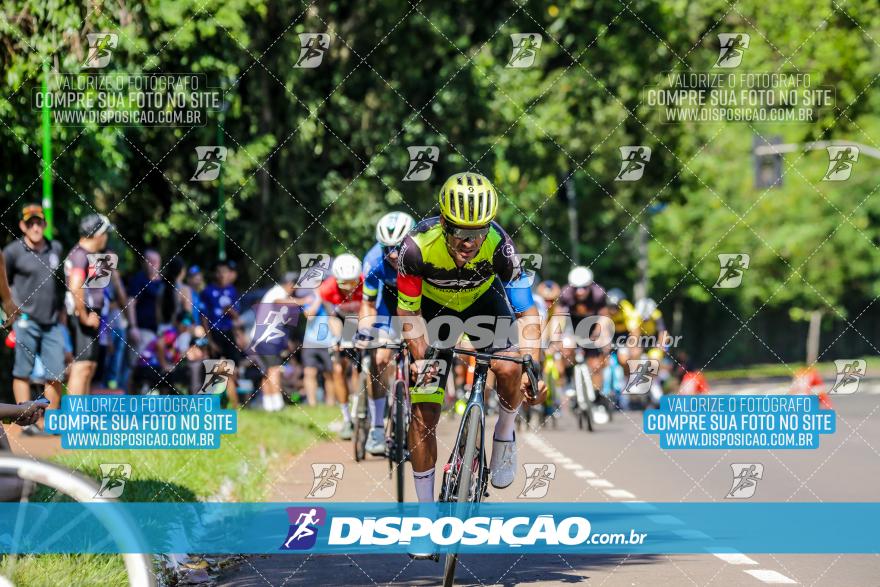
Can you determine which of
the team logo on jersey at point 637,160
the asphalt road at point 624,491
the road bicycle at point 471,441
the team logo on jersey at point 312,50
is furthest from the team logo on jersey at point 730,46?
the road bicycle at point 471,441

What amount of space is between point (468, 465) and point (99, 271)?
735 cm

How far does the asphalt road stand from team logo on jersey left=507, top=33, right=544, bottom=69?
5.85 m

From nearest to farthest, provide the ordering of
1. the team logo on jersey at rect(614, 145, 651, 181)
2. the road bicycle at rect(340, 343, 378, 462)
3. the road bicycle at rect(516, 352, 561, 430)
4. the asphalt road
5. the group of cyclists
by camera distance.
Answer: the group of cyclists, the asphalt road, the road bicycle at rect(340, 343, 378, 462), the road bicycle at rect(516, 352, 561, 430), the team logo on jersey at rect(614, 145, 651, 181)

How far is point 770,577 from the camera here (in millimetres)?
7887

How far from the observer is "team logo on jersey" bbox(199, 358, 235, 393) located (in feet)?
55.2

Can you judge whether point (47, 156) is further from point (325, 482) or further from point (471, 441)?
point (471, 441)

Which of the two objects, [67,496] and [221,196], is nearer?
[67,496]

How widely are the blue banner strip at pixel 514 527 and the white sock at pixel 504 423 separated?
1.58 feet

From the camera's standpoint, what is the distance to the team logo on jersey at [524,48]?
2422cm

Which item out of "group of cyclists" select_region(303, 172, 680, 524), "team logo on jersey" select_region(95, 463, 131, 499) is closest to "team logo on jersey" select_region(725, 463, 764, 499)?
"group of cyclists" select_region(303, 172, 680, 524)

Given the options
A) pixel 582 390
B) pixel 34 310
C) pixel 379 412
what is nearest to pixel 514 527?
pixel 379 412

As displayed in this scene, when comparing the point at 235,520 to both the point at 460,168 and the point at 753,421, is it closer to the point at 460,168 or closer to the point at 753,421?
the point at 753,421

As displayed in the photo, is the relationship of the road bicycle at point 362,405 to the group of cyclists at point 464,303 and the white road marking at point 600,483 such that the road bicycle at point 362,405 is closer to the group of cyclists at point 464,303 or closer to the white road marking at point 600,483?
the white road marking at point 600,483

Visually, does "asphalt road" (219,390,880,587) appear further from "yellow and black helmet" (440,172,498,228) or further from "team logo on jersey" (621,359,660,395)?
"yellow and black helmet" (440,172,498,228)
